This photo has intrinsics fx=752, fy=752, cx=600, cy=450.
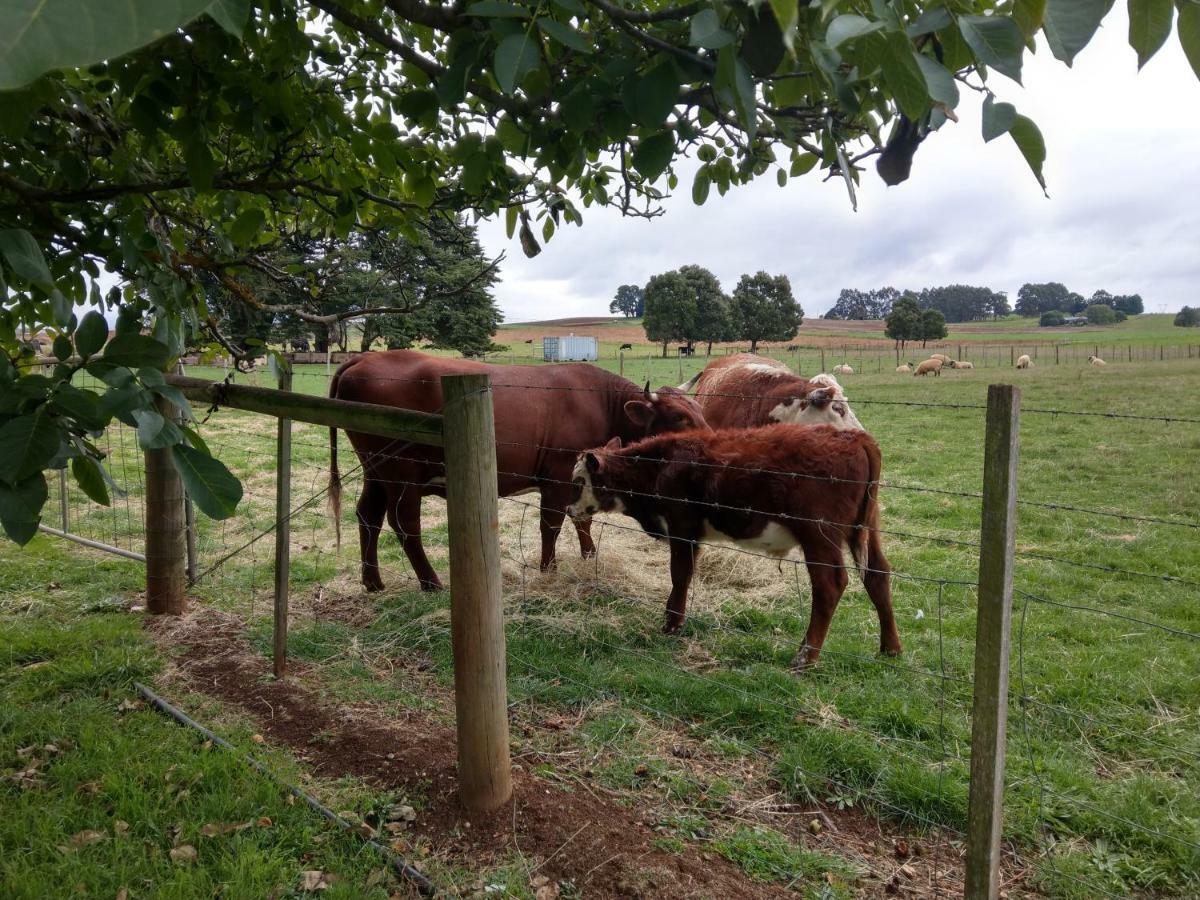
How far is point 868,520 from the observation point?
4.50 meters

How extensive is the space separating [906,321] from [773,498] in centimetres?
5551

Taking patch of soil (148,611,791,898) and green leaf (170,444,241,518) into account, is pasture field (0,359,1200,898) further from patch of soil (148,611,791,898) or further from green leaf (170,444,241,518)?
green leaf (170,444,241,518)

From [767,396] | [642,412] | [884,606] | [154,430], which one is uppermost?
[154,430]

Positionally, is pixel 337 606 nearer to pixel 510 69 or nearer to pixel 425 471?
pixel 425 471

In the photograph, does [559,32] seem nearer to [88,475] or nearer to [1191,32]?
[1191,32]

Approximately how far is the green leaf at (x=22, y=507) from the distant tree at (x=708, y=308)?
5203cm

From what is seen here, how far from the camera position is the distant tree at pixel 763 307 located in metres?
54.2

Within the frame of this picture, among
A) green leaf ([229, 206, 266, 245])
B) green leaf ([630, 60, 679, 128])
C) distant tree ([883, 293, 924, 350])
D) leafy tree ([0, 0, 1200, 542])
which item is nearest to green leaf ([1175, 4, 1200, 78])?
leafy tree ([0, 0, 1200, 542])

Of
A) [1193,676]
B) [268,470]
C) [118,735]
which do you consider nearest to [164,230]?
[118,735]

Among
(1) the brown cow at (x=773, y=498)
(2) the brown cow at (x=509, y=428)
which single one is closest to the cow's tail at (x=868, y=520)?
(1) the brown cow at (x=773, y=498)

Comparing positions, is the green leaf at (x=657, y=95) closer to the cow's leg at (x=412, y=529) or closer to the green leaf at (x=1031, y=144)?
the green leaf at (x=1031, y=144)

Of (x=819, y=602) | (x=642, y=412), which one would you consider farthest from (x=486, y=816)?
(x=642, y=412)

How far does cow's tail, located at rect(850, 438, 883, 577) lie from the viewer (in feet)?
14.3

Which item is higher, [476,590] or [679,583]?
[476,590]
